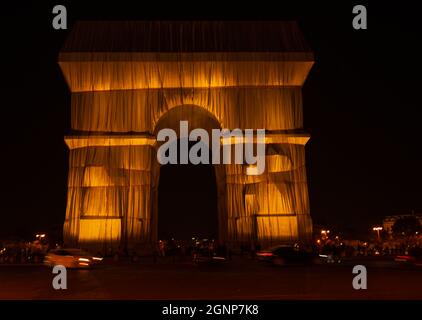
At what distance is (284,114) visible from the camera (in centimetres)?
3984

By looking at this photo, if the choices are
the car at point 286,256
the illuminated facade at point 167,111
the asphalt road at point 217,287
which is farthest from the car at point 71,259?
the illuminated facade at point 167,111

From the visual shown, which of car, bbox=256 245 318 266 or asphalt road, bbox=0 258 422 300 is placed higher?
car, bbox=256 245 318 266

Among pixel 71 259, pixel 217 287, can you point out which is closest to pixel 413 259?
pixel 217 287

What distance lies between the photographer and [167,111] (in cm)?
3991

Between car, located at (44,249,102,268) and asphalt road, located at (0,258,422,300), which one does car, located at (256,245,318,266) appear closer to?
asphalt road, located at (0,258,422,300)

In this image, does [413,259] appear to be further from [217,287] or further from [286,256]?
[217,287]

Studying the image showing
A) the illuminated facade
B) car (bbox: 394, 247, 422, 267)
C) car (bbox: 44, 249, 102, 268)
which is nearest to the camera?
car (bbox: 44, 249, 102, 268)

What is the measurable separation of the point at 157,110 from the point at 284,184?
9011 mm

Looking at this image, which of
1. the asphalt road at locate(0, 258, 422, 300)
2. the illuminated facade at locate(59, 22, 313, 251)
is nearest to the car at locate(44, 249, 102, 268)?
the asphalt road at locate(0, 258, 422, 300)

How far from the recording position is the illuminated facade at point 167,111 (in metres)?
38.1

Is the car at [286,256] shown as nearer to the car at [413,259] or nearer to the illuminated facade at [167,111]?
the car at [413,259]

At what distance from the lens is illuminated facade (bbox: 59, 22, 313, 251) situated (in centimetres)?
3812
